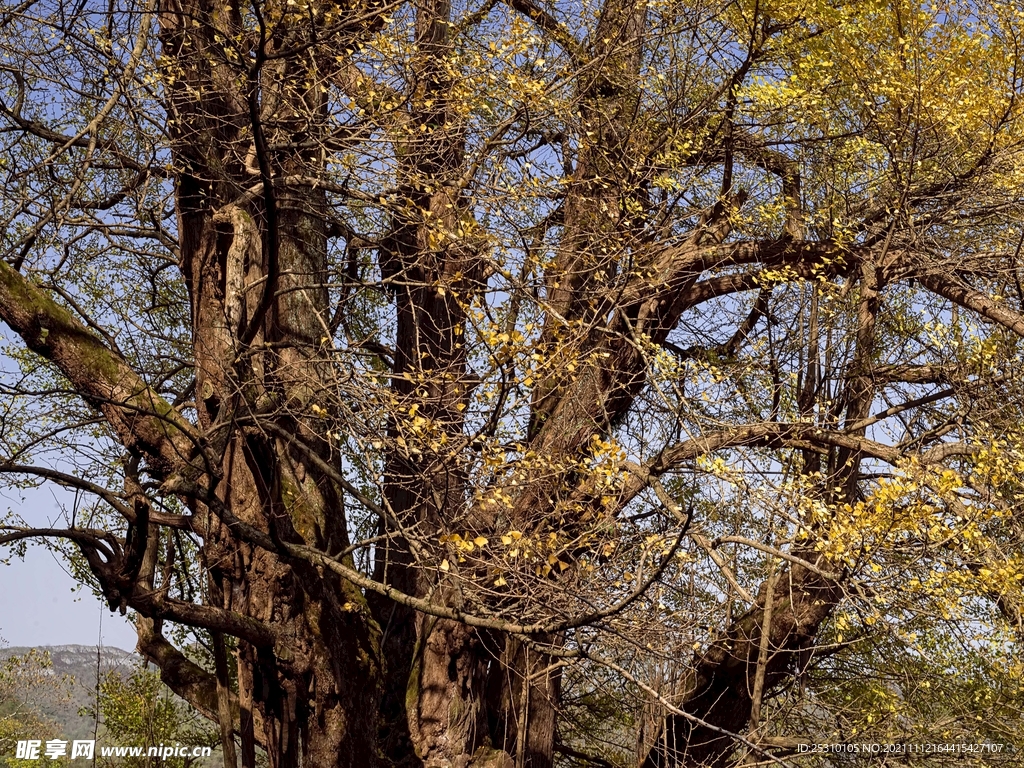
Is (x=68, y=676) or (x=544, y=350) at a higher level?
(x=544, y=350)

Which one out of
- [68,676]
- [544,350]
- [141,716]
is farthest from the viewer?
[68,676]

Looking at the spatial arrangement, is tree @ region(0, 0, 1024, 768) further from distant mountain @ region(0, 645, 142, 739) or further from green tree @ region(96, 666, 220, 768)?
green tree @ region(96, 666, 220, 768)

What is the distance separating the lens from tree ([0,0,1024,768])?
5.75 m

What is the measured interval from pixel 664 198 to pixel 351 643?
14.5 ft

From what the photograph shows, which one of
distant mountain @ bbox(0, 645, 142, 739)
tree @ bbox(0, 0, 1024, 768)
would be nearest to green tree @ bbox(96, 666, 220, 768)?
distant mountain @ bbox(0, 645, 142, 739)

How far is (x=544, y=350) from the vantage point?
5.56 metres

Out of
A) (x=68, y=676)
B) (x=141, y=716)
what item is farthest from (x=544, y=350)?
(x=68, y=676)

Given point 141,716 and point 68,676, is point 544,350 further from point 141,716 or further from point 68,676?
point 68,676

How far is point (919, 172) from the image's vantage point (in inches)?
284

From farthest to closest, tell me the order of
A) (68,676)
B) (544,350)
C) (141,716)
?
(68,676) < (141,716) < (544,350)

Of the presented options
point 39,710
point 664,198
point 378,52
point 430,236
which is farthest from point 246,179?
point 39,710

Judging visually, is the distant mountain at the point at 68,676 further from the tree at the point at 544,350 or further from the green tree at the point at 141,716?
the tree at the point at 544,350

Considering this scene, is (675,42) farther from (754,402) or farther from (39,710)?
(39,710)

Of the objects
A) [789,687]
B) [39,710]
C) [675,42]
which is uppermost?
[675,42]
